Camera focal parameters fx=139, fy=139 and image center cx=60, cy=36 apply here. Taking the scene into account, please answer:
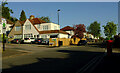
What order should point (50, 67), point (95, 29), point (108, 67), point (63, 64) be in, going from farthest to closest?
point (95, 29) < point (63, 64) < point (50, 67) < point (108, 67)

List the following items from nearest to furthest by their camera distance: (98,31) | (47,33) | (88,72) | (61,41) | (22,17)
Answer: (88,72)
(61,41)
(47,33)
(98,31)
(22,17)

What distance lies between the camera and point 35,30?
45.9 metres

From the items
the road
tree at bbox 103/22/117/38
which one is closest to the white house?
tree at bbox 103/22/117/38

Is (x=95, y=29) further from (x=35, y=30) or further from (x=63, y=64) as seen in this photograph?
(x=63, y=64)

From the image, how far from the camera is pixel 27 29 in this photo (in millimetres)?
47219

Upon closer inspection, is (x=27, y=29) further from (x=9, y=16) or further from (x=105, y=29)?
(x=9, y=16)

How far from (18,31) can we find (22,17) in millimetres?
59866

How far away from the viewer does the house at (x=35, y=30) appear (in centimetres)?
4478

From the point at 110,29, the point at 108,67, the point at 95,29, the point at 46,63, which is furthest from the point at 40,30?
the point at 95,29

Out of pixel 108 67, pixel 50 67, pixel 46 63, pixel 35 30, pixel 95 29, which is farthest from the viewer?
pixel 95 29

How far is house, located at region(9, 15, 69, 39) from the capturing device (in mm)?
44781

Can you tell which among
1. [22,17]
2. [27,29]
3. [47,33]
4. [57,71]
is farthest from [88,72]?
[22,17]

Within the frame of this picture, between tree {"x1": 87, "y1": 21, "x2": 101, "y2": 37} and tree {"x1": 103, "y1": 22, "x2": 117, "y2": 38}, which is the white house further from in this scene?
tree {"x1": 87, "y1": 21, "x2": 101, "y2": 37}

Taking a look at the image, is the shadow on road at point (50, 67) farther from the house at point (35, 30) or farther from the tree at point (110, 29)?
the tree at point (110, 29)
